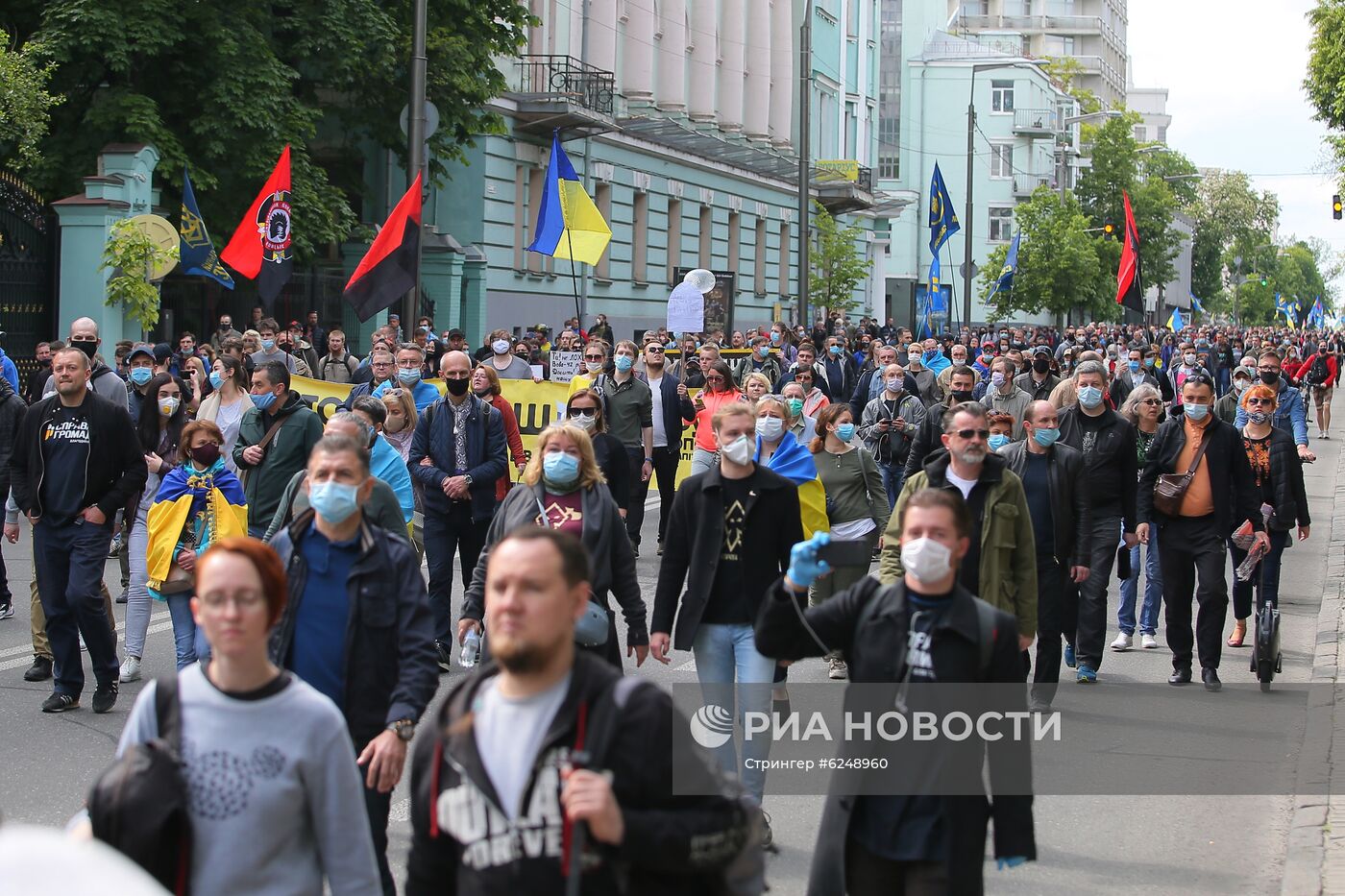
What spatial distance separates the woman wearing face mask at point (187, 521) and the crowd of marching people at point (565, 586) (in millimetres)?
20

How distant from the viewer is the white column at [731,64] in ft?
169

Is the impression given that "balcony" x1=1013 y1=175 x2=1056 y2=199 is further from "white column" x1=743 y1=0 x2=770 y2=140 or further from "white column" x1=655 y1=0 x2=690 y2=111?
"white column" x1=655 y1=0 x2=690 y2=111

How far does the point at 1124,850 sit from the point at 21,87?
16673mm

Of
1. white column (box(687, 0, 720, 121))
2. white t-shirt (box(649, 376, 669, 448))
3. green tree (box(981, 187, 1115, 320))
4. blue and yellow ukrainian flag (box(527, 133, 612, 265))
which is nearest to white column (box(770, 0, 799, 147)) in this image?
white column (box(687, 0, 720, 121))

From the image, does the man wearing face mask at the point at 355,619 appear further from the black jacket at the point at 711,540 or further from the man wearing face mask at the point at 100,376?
the man wearing face mask at the point at 100,376

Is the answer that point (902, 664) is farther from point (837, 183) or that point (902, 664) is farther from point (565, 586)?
point (837, 183)

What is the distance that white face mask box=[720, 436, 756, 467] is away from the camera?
24.2 feet

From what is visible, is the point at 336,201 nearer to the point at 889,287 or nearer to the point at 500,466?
the point at 500,466

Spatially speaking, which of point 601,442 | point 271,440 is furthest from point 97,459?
point 601,442

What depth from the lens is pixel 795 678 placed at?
10.9 m

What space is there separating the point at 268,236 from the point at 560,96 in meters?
16.7

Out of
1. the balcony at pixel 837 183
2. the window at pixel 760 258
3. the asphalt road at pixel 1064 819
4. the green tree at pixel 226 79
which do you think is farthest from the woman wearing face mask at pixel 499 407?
the balcony at pixel 837 183

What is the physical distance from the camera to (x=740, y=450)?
7.36 m

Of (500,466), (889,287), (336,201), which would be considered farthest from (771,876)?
(889,287)
